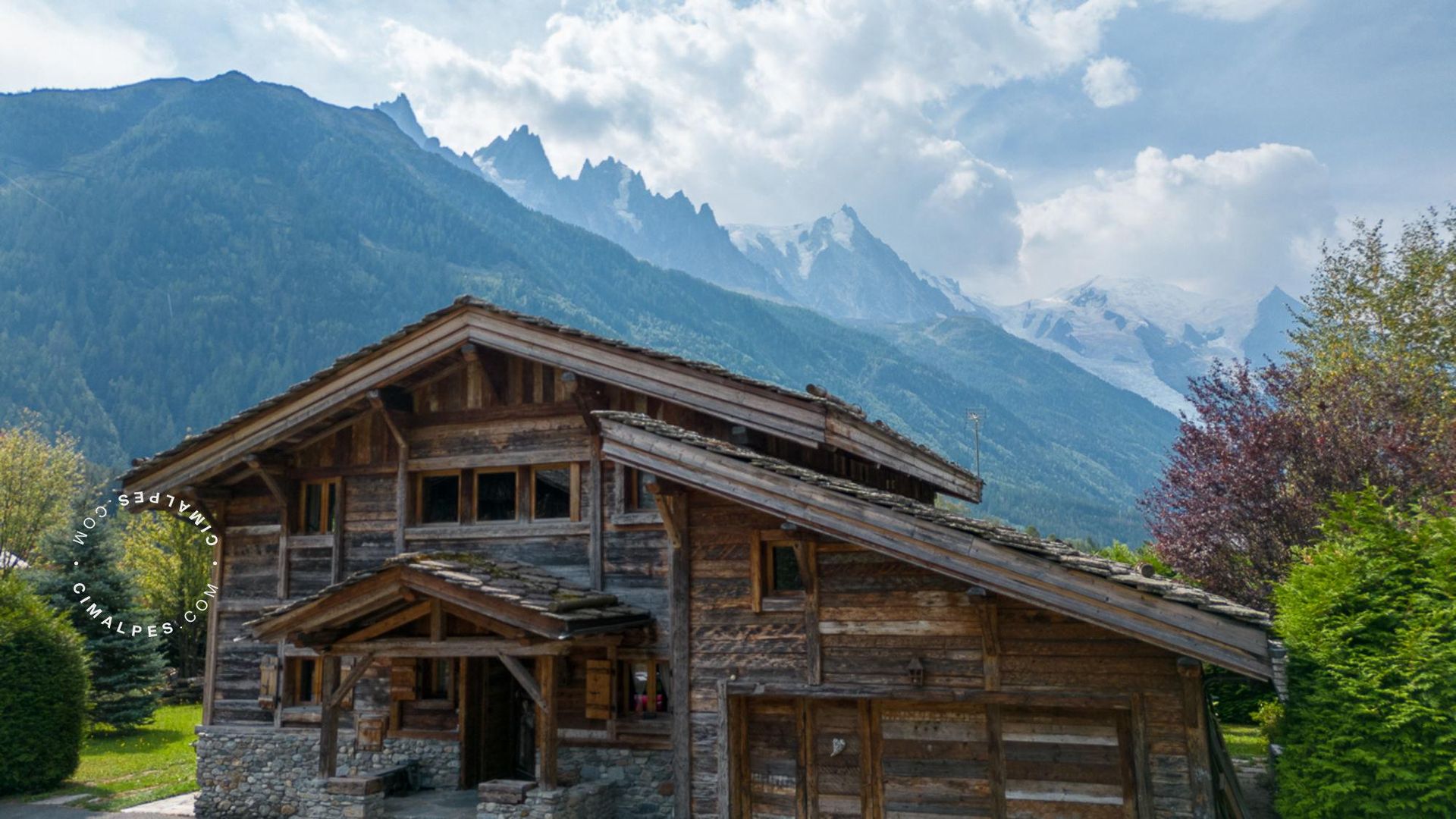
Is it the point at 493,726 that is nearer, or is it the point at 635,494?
the point at 635,494

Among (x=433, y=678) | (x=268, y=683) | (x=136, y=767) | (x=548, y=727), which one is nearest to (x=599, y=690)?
(x=548, y=727)

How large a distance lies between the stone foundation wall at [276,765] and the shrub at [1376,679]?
447 inches

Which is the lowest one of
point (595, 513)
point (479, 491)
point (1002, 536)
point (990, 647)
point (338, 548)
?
point (990, 647)

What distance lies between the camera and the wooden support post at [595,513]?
13.4 meters

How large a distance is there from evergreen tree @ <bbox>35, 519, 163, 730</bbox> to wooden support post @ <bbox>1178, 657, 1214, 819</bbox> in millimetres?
25402

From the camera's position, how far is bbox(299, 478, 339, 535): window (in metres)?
15.8

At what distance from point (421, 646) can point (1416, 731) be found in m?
10.8

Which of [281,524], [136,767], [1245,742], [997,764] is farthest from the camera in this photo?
[136,767]

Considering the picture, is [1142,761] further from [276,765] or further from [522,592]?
[276,765]

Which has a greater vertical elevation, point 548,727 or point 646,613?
point 646,613

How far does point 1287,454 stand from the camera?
18.5 metres

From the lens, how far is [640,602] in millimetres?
13078

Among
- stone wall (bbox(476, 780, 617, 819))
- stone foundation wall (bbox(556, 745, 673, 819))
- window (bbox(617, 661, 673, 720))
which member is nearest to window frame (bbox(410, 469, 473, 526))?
window (bbox(617, 661, 673, 720))

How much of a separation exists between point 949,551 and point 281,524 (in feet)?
39.9
